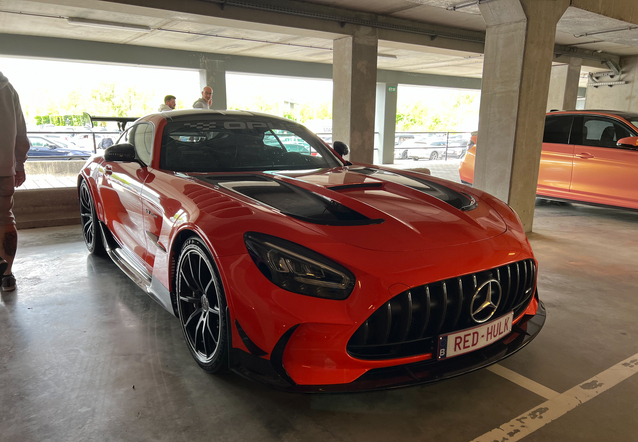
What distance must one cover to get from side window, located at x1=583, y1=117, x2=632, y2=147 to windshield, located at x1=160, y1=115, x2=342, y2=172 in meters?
4.47

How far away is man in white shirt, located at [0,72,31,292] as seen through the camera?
2982 millimetres

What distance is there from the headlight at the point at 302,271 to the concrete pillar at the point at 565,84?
1332cm

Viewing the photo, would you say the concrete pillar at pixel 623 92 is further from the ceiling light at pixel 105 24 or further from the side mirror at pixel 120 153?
the side mirror at pixel 120 153

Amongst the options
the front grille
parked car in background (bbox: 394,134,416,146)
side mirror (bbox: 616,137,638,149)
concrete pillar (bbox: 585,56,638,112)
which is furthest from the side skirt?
parked car in background (bbox: 394,134,416,146)

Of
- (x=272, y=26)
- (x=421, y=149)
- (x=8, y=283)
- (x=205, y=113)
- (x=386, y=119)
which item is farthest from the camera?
(x=421, y=149)

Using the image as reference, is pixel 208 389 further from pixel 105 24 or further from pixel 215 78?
pixel 215 78

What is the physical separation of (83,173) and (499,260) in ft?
11.4

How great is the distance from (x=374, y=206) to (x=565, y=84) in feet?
43.7

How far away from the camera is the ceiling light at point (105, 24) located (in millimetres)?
9172

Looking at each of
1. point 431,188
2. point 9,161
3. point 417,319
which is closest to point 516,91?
point 431,188

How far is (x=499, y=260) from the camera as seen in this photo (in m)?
1.84

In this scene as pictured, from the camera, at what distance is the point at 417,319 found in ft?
5.38

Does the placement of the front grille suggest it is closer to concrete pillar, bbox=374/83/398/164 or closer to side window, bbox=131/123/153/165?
side window, bbox=131/123/153/165

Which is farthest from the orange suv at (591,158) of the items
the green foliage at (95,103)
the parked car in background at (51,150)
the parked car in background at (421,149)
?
the green foliage at (95,103)
